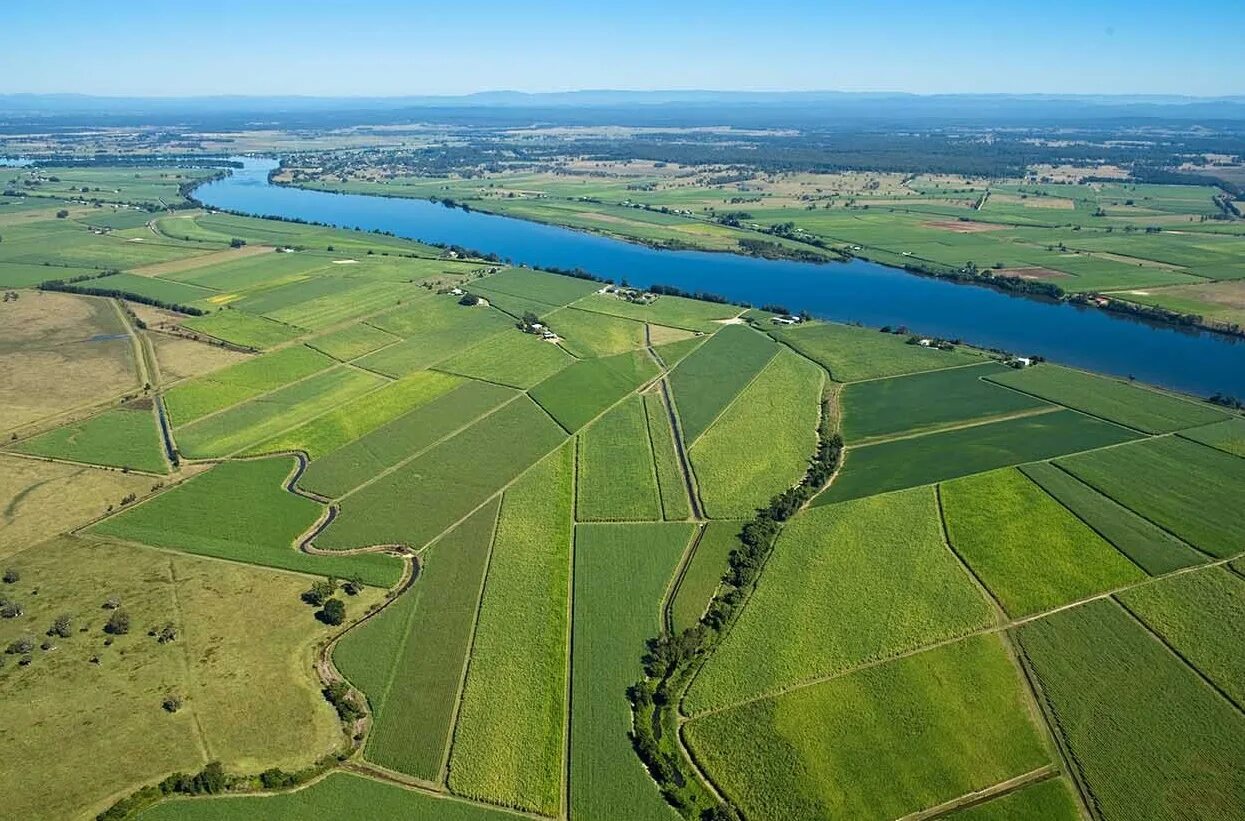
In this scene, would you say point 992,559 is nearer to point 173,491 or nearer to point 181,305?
point 173,491

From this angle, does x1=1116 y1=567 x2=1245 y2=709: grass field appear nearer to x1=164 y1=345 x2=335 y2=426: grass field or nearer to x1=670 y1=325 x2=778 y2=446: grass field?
x1=670 y1=325 x2=778 y2=446: grass field

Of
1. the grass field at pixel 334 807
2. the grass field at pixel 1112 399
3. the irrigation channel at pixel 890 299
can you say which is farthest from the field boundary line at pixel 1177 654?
the irrigation channel at pixel 890 299

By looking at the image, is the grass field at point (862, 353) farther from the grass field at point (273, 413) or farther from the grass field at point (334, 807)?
the grass field at point (334, 807)

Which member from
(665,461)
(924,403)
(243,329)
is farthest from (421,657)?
(243,329)

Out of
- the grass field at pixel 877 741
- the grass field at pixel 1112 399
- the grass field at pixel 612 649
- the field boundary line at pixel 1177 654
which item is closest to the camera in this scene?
the grass field at pixel 877 741

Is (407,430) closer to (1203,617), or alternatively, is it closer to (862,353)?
(862,353)

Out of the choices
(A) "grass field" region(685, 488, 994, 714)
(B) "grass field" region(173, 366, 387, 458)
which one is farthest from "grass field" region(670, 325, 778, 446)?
(B) "grass field" region(173, 366, 387, 458)
